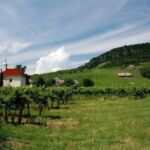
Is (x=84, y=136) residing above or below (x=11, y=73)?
below

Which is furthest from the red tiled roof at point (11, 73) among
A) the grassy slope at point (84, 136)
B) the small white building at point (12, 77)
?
the grassy slope at point (84, 136)

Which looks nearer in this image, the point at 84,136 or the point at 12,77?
the point at 84,136

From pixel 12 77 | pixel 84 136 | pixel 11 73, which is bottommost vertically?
pixel 84 136

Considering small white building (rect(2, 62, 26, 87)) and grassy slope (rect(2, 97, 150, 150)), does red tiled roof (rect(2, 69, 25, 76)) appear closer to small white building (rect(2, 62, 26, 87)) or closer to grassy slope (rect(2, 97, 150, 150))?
small white building (rect(2, 62, 26, 87))

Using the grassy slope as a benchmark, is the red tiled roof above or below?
above

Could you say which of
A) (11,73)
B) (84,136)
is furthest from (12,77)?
(84,136)

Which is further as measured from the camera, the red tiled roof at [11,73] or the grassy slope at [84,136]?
the red tiled roof at [11,73]

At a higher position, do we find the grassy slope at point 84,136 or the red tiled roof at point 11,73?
the red tiled roof at point 11,73

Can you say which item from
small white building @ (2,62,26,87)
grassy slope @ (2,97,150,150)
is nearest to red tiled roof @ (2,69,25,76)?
small white building @ (2,62,26,87)

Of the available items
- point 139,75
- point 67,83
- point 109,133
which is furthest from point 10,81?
point 109,133

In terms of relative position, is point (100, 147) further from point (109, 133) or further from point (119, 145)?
point (109, 133)

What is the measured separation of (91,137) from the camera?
28578 millimetres

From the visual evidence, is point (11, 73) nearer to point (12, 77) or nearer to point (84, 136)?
point (12, 77)

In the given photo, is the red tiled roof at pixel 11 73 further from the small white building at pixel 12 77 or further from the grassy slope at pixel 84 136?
the grassy slope at pixel 84 136
